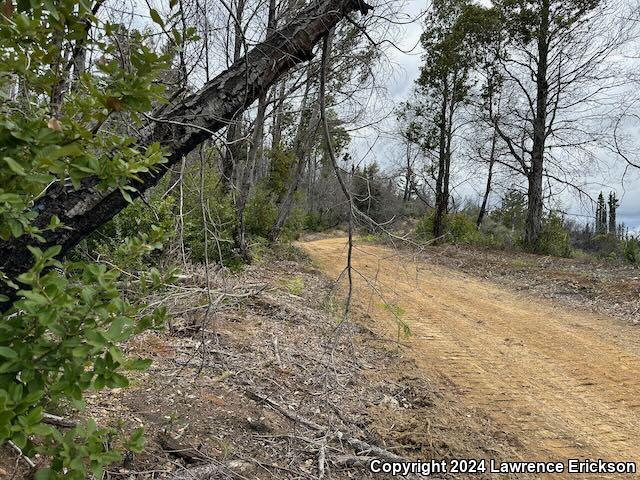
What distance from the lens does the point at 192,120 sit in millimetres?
2350

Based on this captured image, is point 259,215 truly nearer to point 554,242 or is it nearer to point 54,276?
point 554,242

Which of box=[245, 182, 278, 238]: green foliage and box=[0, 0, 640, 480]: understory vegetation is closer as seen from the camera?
box=[0, 0, 640, 480]: understory vegetation

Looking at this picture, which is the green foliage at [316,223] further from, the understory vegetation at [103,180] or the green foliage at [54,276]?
the green foliage at [54,276]

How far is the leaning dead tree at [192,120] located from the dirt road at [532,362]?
1072mm

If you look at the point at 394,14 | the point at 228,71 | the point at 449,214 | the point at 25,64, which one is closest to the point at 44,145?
the point at 25,64

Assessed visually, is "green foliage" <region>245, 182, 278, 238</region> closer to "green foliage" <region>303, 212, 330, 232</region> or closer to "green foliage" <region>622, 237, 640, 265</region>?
"green foliage" <region>622, 237, 640, 265</region>

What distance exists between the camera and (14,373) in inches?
37.7

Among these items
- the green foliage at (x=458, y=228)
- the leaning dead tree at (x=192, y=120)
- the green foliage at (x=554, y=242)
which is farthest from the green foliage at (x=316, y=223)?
the leaning dead tree at (x=192, y=120)

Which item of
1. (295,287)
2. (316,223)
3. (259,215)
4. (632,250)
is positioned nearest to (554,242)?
(632,250)

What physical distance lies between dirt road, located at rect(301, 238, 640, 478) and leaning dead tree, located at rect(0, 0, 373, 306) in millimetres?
1072

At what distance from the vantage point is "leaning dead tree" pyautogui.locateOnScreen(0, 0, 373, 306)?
1891 mm

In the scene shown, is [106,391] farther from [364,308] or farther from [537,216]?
[537,216]

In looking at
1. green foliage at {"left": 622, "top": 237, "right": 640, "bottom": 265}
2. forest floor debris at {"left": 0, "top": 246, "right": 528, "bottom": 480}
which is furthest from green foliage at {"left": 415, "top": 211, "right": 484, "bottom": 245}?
forest floor debris at {"left": 0, "top": 246, "right": 528, "bottom": 480}

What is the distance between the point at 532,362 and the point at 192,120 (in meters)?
4.25
